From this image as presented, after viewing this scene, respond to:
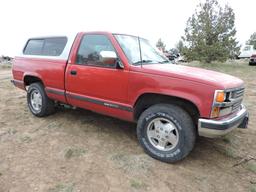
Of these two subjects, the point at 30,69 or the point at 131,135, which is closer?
the point at 131,135

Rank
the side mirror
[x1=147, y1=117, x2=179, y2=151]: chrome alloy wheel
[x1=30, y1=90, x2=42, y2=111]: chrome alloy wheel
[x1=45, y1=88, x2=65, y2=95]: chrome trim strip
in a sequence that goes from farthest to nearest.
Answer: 1. [x1=30, y1=90, x2=42, y2=111]: chrome alloy wheel
2. [x1=45, y1=88, x2=65, y2=95]: chrome trim strip
3. the side mirror
4. [x1=147, y1=117, x2=179, y2=151]: chrome alloy wheel

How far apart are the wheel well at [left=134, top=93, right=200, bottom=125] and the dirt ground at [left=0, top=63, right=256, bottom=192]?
24.7 inches

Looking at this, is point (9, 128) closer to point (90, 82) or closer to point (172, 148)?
point (90, 82)

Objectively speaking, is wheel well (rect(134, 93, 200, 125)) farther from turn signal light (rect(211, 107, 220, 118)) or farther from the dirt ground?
the dirt ground

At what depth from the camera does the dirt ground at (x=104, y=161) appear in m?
2.58

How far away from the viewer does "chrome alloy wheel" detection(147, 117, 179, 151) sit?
300 cm

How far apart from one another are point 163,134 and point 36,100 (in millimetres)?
3049

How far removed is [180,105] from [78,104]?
1.88 metres

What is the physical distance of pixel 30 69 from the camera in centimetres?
457

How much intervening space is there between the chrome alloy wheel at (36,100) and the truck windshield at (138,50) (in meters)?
2.25

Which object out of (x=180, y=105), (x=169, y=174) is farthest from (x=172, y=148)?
(x=180, y=105)

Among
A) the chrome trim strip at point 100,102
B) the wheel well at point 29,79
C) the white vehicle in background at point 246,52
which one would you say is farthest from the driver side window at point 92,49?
the white vehicle in background at point 246,52

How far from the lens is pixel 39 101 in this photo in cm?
468

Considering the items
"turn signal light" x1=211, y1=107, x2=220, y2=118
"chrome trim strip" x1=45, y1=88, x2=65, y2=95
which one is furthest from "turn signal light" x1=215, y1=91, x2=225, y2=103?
"chrome trim strip" x1=45, y1=88, x2=65, y2=95
